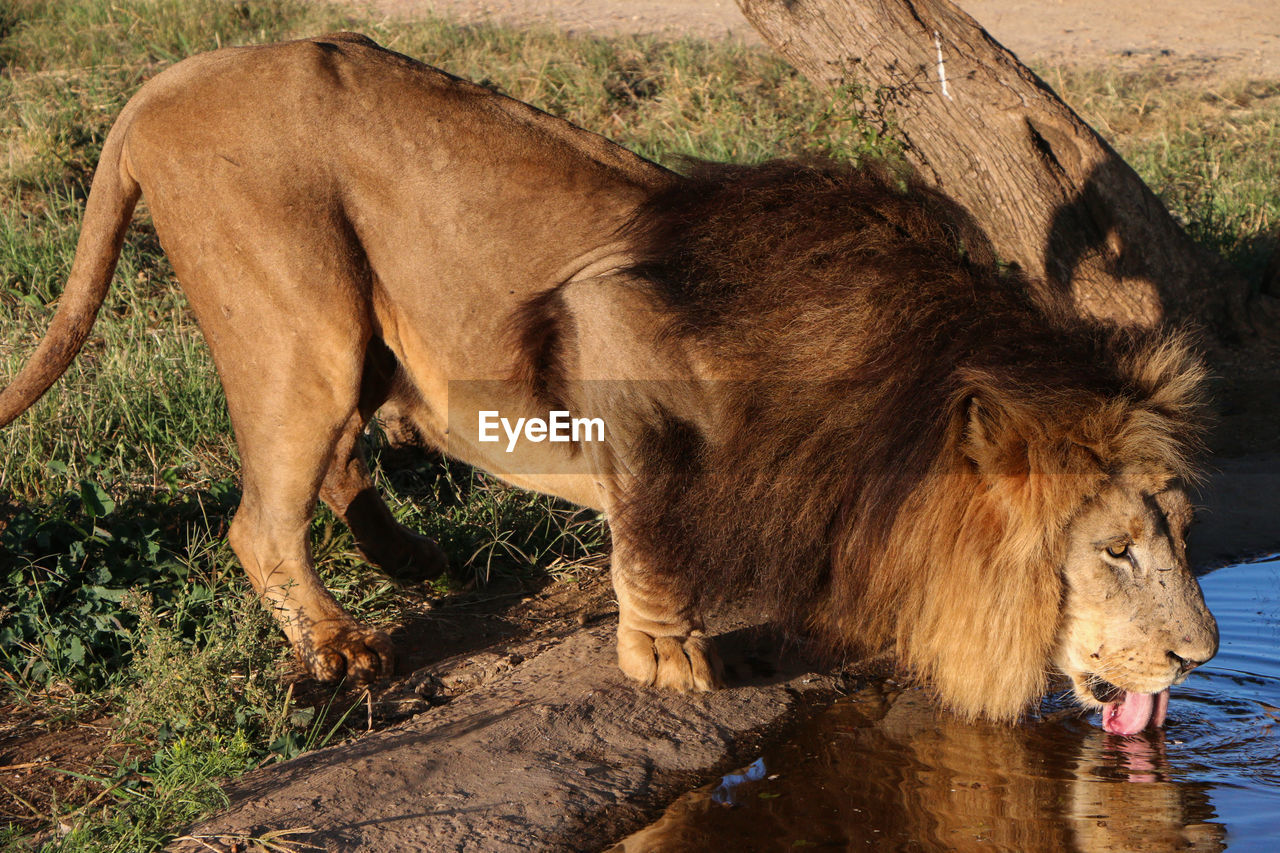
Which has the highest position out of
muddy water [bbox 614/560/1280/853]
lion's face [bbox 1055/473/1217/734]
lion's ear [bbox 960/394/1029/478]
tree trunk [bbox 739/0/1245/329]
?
tree trunk [bbox 739/0/1245/329]

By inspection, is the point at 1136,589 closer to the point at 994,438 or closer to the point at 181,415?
the point at 994,438

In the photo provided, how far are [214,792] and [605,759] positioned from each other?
2.58ft

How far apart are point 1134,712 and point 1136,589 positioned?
0.38 metres

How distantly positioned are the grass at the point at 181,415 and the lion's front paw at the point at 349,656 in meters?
0.10

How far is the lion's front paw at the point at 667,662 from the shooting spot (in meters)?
3.06

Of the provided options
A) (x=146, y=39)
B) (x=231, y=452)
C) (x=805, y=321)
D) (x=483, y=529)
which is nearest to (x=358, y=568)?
(x=483, y=529)

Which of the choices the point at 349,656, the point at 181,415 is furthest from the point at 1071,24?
the point at 349,656

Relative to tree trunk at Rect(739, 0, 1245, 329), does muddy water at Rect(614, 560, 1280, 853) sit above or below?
below

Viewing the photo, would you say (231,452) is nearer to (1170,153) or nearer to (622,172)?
(622,172)

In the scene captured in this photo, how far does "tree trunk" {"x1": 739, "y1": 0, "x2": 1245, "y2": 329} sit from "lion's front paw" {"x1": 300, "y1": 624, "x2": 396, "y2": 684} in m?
2.50

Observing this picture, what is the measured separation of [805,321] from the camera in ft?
9.05

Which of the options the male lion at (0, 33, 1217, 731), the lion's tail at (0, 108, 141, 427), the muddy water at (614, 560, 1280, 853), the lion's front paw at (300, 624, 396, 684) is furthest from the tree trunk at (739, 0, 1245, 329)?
the lion's front paw at (300, 624, 396, 684)

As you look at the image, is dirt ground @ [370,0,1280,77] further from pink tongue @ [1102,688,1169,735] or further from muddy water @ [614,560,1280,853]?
pink tongue @ [1102,688,1169,735]

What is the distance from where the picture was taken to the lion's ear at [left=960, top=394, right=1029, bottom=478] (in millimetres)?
2564
